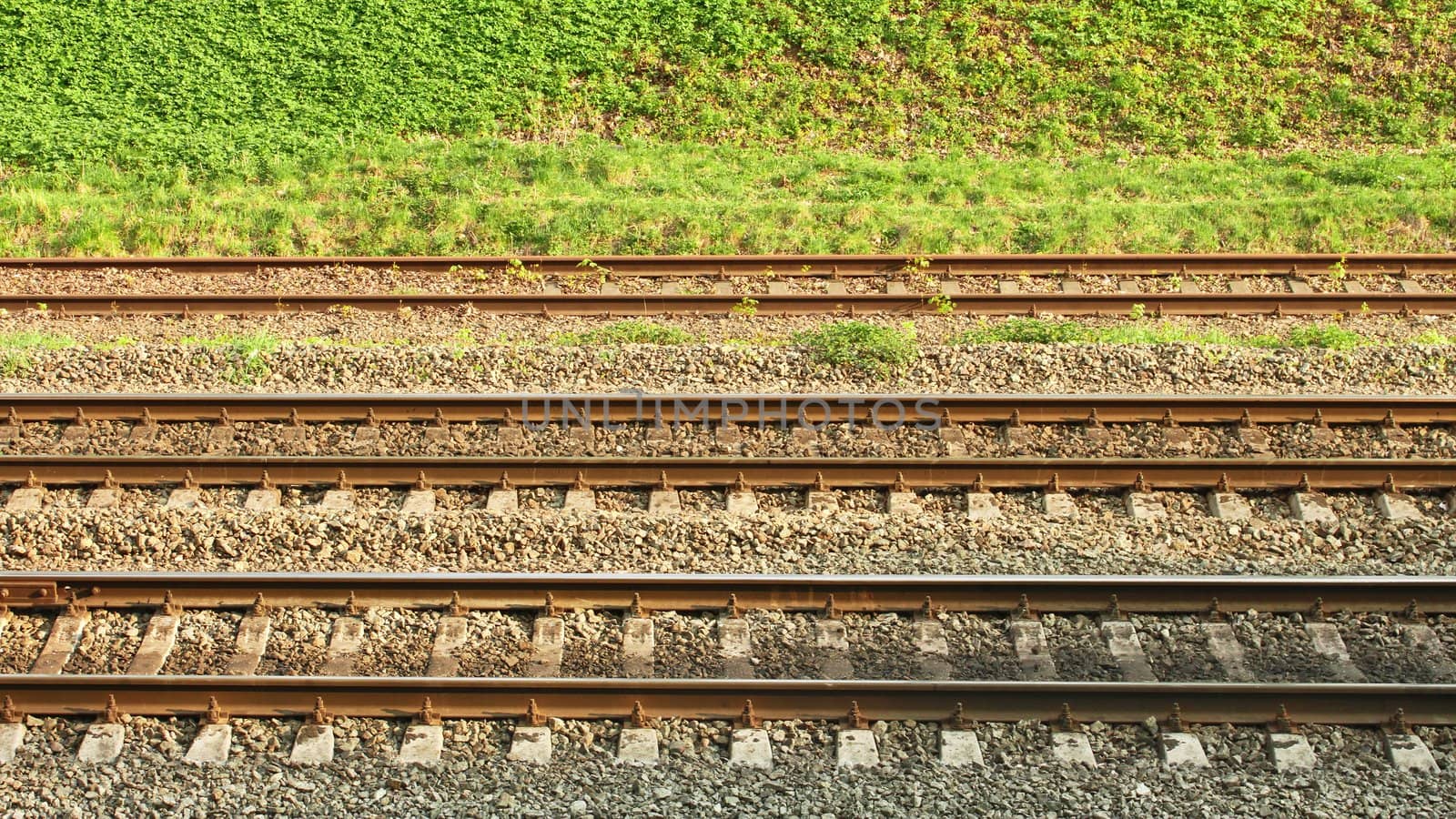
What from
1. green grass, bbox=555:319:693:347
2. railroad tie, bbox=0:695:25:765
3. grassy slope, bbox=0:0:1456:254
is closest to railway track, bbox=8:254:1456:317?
grassy slope, bbox=0:0:1456:254

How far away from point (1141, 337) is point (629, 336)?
A: 481 centimetres

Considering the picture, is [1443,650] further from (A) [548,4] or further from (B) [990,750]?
(A) [548,4]

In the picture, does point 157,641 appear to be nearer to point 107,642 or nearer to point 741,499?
point 107,642

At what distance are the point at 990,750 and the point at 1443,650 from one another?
3.04 m

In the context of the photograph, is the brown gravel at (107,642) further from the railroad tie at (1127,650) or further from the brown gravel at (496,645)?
the railroad tie at (1127,650)

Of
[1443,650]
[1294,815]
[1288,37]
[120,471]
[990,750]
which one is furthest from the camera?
[1288,37]

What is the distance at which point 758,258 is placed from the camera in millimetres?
15945

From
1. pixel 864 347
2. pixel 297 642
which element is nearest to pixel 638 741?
pixel 297 642

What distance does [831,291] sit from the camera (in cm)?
1542

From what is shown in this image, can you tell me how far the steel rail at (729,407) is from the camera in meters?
11.3

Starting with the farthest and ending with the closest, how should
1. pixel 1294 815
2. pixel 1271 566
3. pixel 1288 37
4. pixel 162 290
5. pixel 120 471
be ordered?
1. pixel 1288 37
2. pixel 162 290
3. pixel 120 471
4. pixel 1271 566
5. pixel 1294 815

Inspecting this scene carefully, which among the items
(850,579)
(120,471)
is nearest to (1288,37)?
(850,579)

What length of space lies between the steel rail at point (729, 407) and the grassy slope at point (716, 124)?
5.63m

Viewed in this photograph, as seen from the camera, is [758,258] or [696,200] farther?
[696,200]
